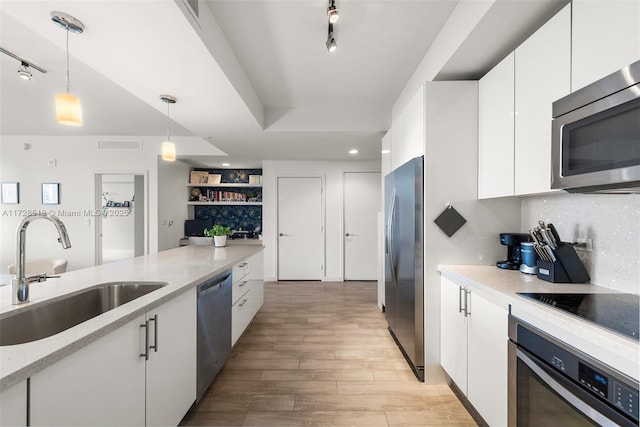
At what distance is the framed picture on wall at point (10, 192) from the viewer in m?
5.02

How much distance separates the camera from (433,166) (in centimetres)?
213

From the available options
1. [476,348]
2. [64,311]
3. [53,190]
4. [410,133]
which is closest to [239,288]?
[64,311]

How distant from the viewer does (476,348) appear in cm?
167

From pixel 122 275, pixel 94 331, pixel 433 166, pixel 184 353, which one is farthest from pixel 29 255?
pixel 433 166

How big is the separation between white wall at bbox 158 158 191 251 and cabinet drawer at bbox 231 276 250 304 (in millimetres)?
3003

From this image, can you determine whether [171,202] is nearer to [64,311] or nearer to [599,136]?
[64,311]

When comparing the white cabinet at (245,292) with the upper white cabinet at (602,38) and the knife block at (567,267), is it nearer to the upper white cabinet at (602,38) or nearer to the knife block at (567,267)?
the knife block at (567,267)

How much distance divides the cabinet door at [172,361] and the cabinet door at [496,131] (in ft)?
6.57

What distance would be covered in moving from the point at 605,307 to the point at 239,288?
2449 mm

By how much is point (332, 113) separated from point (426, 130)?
177 centimetres

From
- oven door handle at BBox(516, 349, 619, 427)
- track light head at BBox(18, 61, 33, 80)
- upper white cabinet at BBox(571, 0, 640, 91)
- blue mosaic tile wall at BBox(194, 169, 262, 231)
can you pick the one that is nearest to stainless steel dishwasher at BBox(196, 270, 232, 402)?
oven door handle at BBox(516, 349, 619, 427)

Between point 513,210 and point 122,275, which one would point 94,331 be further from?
point 513,210

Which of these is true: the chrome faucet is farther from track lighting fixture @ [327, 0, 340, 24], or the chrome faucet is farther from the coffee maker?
the coffee maker

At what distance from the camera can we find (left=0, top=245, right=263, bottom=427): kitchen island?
789mm
